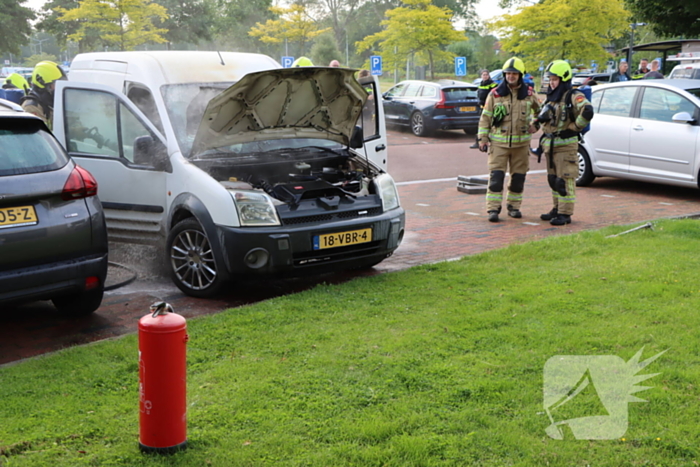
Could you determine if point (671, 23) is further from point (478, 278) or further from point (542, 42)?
point (478, 278)

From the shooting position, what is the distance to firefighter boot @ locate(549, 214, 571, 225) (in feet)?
30.7

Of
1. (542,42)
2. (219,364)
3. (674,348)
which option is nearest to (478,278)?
(674,348)

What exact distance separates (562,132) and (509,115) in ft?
2.25

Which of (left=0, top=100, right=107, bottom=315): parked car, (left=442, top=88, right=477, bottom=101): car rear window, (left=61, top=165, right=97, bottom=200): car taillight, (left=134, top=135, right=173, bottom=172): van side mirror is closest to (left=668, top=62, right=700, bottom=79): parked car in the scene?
(left=442, top=88, right=477, bottom=101): car rear window

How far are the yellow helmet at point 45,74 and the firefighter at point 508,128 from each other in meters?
6.85

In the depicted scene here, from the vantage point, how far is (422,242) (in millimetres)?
8461

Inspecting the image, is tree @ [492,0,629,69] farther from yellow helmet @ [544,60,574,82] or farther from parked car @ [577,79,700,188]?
yellow helmet @ [544,60,574,82]

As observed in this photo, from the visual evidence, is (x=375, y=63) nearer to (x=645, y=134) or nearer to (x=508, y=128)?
(x=645, y=134)

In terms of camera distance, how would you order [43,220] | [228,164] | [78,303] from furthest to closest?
[228,164] < [78,303] < [43,220]

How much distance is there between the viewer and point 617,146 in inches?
460

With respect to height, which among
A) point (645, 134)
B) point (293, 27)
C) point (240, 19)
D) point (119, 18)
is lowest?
point (645, 134)

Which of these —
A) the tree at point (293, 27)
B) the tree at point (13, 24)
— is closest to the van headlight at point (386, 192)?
the tree at point (293, 27)

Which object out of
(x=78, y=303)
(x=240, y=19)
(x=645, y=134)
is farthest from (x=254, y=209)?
(x=240, y=19)

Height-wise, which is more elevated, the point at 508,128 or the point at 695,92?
the point at 695,92
